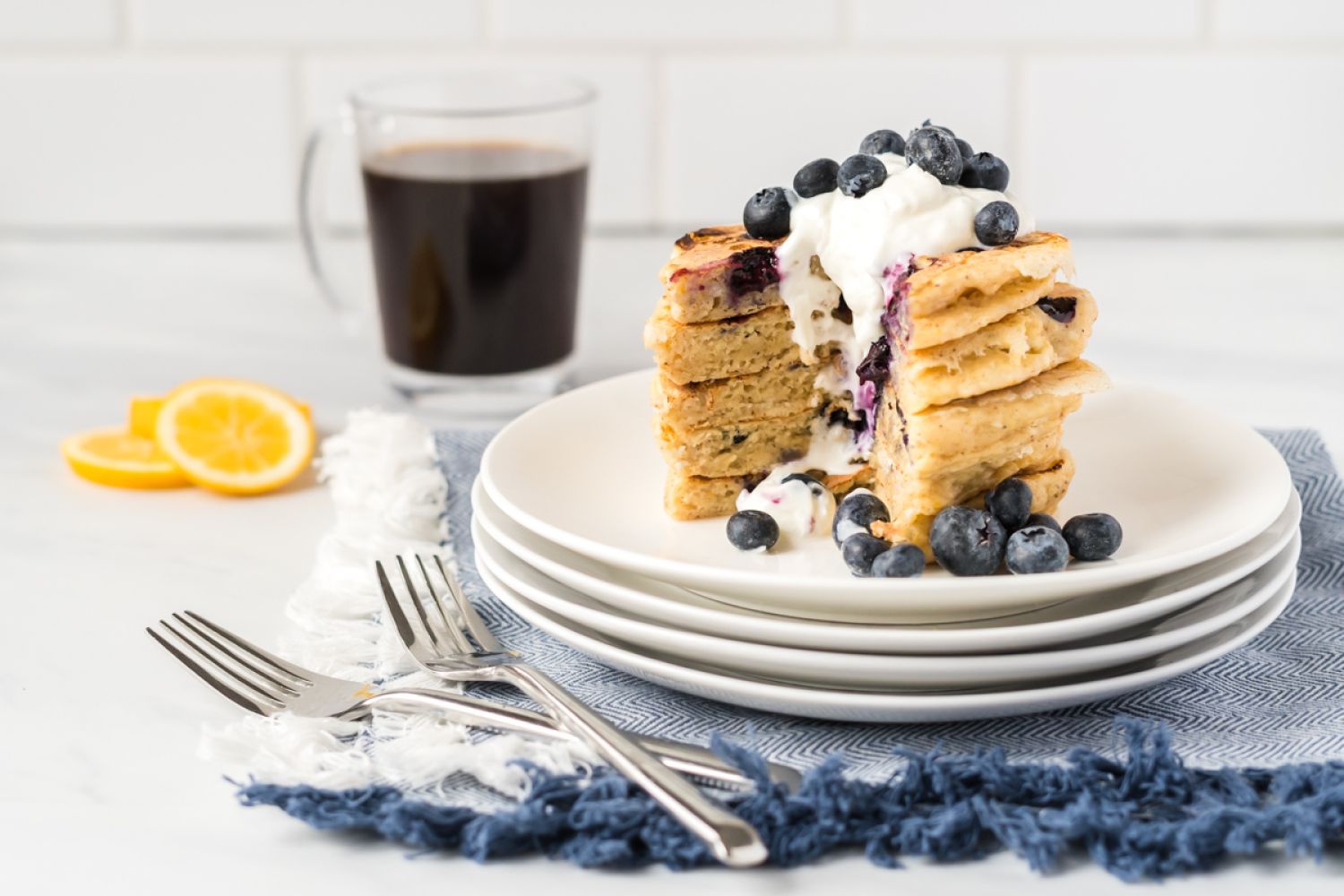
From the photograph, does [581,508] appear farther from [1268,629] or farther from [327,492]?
[1268,629]

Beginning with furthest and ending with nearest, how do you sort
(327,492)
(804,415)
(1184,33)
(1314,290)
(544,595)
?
1. (1184,33)
2. (1314,290)
3. (327,492)
4. (804,415)
5. (544,595)

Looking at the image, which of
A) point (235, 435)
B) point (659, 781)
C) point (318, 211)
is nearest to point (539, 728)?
point (659, 781)

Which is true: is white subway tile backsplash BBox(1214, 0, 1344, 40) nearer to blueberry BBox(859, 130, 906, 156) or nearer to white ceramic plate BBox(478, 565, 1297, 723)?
blueberry BBox(859, 130, 906, 156)

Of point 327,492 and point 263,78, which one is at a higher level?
point 263,78

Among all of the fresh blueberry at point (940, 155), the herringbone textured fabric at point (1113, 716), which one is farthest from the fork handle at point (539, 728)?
the fresh blueberry at point (940, 155)

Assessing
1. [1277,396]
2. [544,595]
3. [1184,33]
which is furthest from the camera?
[1184,33]

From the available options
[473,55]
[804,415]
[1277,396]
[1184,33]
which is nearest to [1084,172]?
[1184,33]

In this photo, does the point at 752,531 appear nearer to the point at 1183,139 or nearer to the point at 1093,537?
the point at 1093,537

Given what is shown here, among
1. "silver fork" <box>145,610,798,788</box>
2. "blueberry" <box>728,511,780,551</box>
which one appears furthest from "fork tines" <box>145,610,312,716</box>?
"blueberry" <box>728,511,780,551</box>
